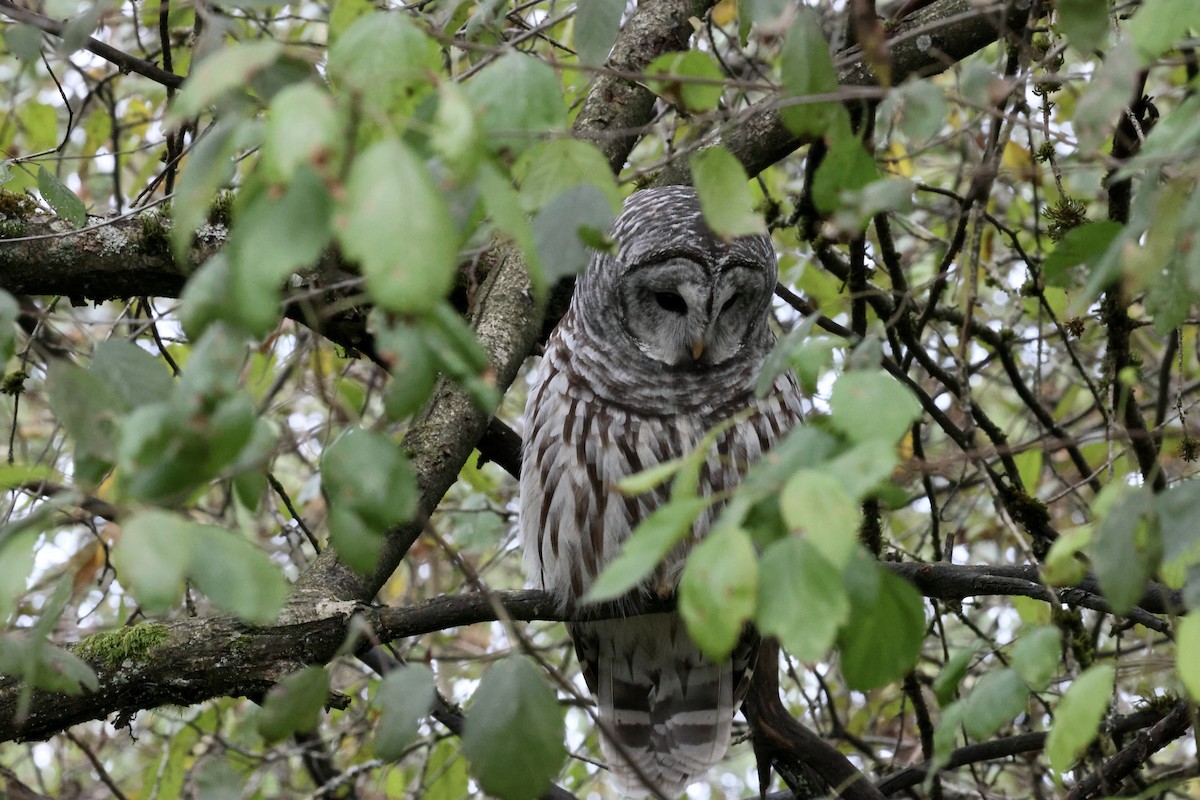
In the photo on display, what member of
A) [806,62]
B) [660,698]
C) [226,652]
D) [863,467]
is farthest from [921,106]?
[660,698]

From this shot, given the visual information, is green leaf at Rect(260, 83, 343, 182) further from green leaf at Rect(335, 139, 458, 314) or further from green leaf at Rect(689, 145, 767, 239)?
green leaf at Rect(689, 145, 767, 239)

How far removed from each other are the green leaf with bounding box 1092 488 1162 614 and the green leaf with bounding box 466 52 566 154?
0.65 meters

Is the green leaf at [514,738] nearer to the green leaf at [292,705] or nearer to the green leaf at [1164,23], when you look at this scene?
the green leaf at [292,705]

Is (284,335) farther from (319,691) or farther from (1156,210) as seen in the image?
(1156,210)

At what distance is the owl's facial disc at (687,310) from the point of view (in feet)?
9.42

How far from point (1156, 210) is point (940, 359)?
116 inches

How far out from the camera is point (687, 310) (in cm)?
293

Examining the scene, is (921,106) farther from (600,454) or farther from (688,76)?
(600,454)

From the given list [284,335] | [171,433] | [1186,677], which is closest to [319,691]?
[171,433]

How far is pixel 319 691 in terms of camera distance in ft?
4.47

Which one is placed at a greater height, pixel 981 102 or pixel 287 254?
pixel 981 102

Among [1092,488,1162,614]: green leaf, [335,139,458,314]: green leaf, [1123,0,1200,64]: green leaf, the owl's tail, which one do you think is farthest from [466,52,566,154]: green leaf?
the owl's tail

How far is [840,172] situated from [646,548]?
0.62 metres

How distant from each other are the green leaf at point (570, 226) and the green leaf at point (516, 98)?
74mm
